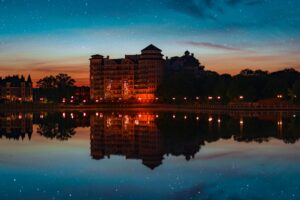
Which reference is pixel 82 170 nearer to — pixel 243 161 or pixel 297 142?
pixel 243 161

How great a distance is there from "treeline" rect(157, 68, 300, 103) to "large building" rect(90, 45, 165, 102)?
30393mm

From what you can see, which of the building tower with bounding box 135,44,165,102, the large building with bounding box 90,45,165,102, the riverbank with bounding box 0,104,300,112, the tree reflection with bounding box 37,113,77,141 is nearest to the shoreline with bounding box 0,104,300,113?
the riverbank with bounding box 0,104,300,112

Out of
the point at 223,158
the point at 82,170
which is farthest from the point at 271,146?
the point at 82,170

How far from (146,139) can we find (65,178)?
18191 millimetres

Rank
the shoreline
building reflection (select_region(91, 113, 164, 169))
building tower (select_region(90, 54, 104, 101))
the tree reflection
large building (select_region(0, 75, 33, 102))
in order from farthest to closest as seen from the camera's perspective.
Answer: building tower (select_region(90, 54, 104, 101))
large building (select_region(0, 75, 33, 102))
the shoreline
the tree reflection
building reflection (select_region(91, 113, 164, 169))

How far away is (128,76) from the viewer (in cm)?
18212

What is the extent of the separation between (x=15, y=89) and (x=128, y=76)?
44813mm

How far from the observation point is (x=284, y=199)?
18375mm

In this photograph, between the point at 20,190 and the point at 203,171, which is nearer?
the point at 20,190

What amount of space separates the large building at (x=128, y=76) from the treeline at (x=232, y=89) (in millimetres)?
30393

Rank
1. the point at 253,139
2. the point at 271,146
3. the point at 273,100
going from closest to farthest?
the point at 271,146 → the point at 253,139 → the point at 273,100

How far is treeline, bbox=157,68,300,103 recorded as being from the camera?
108m

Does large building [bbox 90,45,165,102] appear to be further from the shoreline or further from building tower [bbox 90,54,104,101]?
the shoreline

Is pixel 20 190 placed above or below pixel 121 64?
below
